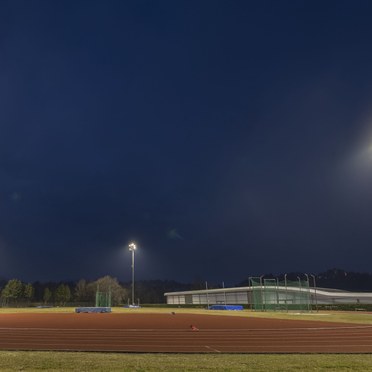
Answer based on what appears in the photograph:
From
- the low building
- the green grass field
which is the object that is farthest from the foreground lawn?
the low building

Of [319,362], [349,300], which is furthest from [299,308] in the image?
[319,362]

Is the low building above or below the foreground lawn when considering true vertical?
above

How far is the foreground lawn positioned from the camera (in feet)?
35.1

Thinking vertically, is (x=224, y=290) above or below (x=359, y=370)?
above

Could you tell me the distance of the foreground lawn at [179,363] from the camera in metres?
10.7

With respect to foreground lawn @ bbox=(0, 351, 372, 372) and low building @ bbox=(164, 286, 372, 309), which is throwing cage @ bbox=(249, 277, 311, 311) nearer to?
low building @ bbox=(164, 286, 372, 309)

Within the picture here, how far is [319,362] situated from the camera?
39.4 ft

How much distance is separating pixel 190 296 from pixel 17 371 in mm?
116707

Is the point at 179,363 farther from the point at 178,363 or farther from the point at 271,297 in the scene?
the point at 271,297

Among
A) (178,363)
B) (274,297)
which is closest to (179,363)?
(178,363)

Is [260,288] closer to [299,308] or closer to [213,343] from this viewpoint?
[299,308]

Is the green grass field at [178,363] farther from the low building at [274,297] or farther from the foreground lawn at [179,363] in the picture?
the low building at [274,297]

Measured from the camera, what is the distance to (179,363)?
1172 cm

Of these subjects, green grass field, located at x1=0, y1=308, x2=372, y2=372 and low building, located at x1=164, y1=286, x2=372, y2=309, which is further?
low building, located at x1=164, y1=286, x2=372, y2=309
